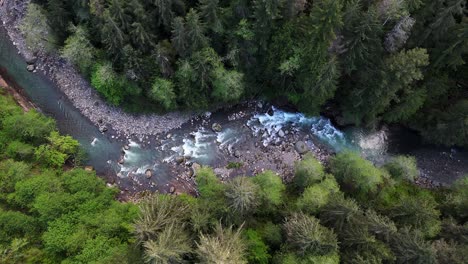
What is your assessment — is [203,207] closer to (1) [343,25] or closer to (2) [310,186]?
(2) [310,186]

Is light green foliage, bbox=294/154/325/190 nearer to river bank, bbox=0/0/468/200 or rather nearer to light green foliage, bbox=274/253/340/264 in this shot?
river bank, bbox=0/0/468/200

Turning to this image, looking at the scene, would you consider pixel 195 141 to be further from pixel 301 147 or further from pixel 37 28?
pixel 37 28

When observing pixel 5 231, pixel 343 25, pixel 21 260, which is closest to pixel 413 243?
pixel 343 25

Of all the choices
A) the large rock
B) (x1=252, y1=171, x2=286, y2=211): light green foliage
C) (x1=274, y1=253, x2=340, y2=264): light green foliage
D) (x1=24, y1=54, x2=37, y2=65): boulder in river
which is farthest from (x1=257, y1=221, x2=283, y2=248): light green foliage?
(x1=24, y1=54, x2=37, y2=65): boulder in river

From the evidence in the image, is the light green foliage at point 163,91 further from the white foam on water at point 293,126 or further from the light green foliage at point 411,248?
the light green foliage at point 411,248

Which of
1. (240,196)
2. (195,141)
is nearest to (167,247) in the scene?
(240,196)

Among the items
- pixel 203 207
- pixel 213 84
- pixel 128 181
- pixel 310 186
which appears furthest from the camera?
pixel 128 181
